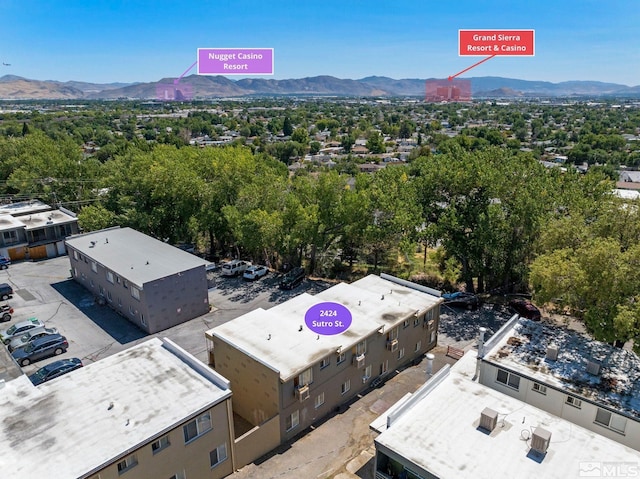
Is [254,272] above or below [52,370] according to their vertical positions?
above

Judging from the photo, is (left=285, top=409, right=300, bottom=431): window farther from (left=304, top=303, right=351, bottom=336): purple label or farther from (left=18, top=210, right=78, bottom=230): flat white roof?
(left=18, top=210, right=78, bottom=230): flat white roof

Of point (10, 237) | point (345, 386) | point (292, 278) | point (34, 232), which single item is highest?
point (34, 232)

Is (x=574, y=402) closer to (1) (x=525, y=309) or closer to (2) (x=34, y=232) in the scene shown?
(1) (x=525, y=309)

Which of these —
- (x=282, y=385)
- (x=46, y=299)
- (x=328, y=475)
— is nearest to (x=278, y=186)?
(x=46, y=299)

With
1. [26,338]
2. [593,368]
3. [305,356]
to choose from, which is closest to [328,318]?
[305,356]

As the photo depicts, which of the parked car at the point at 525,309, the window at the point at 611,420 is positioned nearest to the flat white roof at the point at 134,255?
the parked car at the point at 525,309

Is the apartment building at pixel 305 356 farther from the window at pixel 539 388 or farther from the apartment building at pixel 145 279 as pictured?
the apartment building at pixel 145 279
